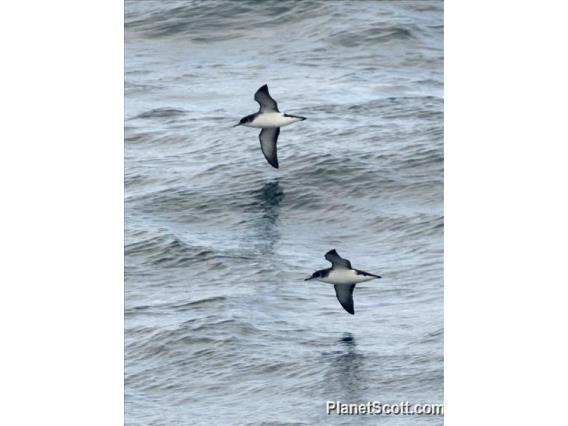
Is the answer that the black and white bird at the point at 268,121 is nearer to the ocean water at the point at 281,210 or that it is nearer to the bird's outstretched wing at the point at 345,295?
the ocean water at the point at 281,210

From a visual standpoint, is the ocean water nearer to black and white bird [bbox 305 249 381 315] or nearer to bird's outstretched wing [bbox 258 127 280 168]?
black and white bird [bbox 305 249 381 315]

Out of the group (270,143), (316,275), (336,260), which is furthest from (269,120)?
(336,260)

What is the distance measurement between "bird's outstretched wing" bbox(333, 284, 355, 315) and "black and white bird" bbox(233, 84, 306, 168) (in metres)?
3.69

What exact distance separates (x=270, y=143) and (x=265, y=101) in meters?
1.45

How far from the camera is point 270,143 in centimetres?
2270

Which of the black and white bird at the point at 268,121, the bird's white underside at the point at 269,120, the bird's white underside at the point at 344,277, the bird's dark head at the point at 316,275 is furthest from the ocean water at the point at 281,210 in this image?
the bird's white underside at the point at 269,120

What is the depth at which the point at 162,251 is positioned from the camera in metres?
19.7

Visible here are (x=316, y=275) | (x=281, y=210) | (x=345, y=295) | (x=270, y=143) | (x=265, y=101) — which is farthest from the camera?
(x=270, y=143)

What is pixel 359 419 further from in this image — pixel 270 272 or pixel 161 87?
pixel 161 87

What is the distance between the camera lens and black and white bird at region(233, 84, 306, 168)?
2147 cm

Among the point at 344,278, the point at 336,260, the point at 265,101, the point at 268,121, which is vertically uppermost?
the point at 265,101

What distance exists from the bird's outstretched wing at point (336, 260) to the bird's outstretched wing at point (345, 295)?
30 cm

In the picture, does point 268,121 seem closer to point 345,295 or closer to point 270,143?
point 270,143

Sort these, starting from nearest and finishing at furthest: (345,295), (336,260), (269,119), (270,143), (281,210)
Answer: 1. (336,260)
2. (345,295)
3. (269,119)
4. (281,210)
5. (270,143)
